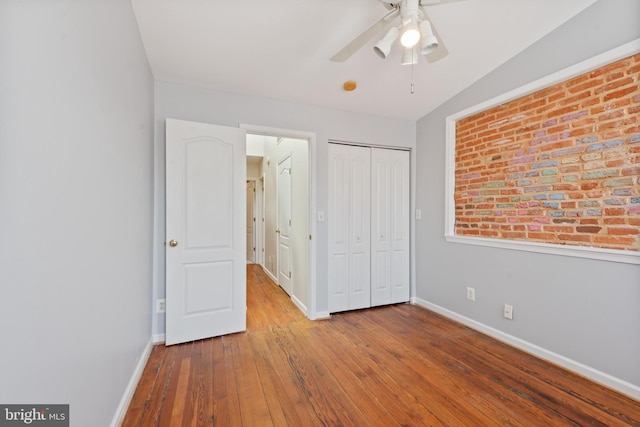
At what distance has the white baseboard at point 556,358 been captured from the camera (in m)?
1.79

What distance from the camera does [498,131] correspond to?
2625 mm

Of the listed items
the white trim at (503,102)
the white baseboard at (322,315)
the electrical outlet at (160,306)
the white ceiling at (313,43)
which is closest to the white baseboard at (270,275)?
the white baseboard at (322,315)

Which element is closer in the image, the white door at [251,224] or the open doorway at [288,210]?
the open doorway at [288,210]

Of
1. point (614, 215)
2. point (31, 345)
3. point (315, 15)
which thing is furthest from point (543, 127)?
point (31, 345)

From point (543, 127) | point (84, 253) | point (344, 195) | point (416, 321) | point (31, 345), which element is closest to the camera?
point (31, 345)

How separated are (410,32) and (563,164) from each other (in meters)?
1.68

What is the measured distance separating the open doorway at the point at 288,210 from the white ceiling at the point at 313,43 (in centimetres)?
55

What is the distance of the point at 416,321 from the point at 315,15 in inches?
118

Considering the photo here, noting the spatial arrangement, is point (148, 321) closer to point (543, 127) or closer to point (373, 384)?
point (373, 384)

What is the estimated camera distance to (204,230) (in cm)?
252

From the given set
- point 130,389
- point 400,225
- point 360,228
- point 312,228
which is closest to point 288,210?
point 312,228

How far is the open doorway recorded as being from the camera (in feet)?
10.1
